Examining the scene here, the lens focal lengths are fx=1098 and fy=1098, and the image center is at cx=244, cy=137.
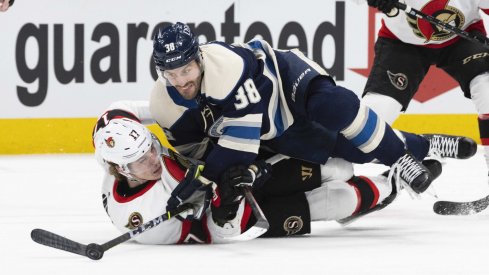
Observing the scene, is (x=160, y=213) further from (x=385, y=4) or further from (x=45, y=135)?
(x=45, y=135)

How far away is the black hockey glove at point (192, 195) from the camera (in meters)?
3.16

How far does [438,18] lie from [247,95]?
1.24m

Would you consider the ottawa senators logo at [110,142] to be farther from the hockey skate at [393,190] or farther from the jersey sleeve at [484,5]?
the jersey sleeve at [484,5]

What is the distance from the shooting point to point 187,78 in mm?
3211

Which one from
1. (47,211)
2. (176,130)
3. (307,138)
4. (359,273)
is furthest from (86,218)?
(359,273)

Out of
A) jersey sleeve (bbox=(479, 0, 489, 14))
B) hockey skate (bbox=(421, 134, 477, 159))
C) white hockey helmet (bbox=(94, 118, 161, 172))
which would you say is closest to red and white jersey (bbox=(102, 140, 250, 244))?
white hockey helmet (bbox=(94, 118, 161, 172))

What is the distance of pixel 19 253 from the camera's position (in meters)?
3.11

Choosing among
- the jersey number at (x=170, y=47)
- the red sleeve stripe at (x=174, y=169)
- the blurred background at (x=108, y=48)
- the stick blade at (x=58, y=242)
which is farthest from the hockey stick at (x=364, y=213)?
the blurred background at (x=108, y=48)

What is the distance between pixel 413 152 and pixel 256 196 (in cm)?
65

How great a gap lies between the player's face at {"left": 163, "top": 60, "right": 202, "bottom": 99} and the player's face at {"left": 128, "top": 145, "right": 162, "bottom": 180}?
7.6 inches

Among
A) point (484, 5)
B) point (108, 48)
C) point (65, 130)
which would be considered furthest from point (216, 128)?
point (65, 130)

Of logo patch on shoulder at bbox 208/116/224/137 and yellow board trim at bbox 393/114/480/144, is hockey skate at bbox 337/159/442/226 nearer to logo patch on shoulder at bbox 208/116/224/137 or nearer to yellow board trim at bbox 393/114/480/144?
logo patch on shoulder at bbox 208/116/224/137

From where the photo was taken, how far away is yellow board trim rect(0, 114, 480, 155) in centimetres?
609

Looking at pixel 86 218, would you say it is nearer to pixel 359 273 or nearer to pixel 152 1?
pixel 359 273
